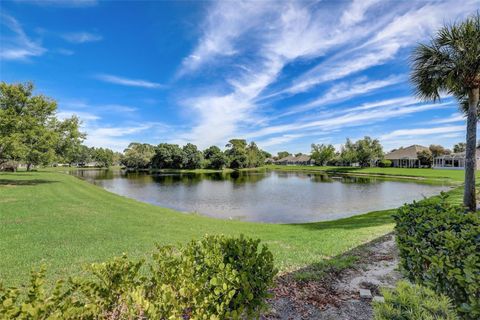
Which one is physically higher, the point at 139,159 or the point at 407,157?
the point at 407,157

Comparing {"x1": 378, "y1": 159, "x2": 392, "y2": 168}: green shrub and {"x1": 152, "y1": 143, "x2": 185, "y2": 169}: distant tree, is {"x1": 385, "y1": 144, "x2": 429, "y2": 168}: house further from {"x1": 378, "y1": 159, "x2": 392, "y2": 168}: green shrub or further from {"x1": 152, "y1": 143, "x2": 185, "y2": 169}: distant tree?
{"x1": 152, "y1": 143, "x2": 185, "y2": 169}: distant tree

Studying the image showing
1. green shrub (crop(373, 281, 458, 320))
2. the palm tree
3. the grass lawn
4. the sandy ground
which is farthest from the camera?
the palm tree

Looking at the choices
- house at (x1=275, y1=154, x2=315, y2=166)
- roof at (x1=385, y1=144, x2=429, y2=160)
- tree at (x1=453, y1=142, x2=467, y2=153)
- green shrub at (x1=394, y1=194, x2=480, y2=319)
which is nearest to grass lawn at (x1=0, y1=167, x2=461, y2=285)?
green shrub at (x1=394, y1=194, x2=480, y2=319)

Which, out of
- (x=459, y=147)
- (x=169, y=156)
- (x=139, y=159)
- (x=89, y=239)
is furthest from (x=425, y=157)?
(x=139, y=159)

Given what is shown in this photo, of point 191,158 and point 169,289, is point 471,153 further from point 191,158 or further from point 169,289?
point 191,158

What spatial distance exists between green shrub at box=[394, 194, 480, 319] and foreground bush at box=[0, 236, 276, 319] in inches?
67.7

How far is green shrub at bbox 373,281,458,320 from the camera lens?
67.3 inches

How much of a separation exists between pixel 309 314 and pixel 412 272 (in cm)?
145

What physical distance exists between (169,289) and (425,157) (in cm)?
7828

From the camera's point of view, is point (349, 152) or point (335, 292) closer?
point (335, 292)

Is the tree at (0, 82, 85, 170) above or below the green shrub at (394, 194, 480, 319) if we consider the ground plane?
above

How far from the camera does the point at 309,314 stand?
→ 3.29 metres

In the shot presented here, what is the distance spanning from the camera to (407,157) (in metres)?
66.3

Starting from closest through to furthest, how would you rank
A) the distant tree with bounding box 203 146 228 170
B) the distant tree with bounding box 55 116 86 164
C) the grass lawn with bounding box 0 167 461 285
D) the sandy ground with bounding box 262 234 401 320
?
the sandy ground with bounding box 262 234 401 320 → the grass lawn with bounding box 0 167 461 285 → the distant tree with bounding box 55 116 86 164 → the distant tree with bounding box 203 146 228 170
